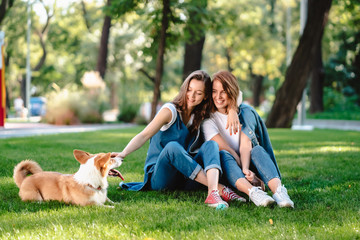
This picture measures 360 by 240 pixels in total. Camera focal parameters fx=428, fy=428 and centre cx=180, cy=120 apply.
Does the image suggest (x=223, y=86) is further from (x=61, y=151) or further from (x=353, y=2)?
(x=353, y=2)

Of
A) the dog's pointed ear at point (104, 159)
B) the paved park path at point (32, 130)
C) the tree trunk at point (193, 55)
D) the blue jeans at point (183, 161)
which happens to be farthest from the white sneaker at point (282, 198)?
the tree trunk at point (193, 55)

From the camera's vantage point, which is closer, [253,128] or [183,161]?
[183,161]

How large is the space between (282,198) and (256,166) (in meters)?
0.48

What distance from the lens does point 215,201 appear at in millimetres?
3963

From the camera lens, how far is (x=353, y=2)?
16.1 meters

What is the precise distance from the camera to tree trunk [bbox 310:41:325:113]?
26.9 meters

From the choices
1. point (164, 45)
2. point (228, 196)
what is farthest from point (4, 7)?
point (228, 196)

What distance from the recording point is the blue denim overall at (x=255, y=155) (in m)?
4.21

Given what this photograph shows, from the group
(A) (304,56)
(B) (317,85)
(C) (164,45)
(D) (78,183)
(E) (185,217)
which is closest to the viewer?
(E) (185,217)

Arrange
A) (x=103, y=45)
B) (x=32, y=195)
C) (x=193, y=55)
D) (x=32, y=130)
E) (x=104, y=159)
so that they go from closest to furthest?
(x=104, y=159)
(x=32, y=195)
(x=32, y=130)
(x=193, y=55)
(x=103, y=45)

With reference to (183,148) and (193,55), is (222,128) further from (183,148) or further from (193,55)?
(193,55)

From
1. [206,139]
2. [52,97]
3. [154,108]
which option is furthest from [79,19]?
[206,139]

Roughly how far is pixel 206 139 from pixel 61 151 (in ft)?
15.5

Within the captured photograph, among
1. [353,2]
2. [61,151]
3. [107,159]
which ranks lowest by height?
[61,151]
